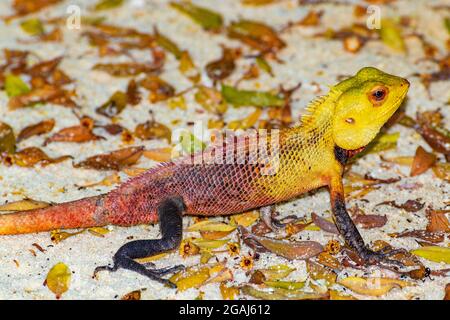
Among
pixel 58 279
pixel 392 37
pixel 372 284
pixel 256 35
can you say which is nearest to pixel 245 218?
pixel 372 284

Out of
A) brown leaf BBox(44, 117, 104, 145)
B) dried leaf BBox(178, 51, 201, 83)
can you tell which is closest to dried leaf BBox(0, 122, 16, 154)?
brown leaf BBox(44, 117, 104, 145)

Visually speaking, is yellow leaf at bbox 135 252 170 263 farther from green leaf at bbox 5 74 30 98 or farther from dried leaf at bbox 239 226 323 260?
green leaf at bbox 5 74 30 98

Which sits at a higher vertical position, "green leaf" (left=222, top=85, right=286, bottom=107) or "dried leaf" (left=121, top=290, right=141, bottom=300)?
"green leaf" (left=222, top=85, right=286, bottom=107)

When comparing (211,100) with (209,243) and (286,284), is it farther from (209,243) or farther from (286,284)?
(286,284)

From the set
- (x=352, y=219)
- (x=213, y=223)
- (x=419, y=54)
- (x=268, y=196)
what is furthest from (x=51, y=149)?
(x=419, y=54)

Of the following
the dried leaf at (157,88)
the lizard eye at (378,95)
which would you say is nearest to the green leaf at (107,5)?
the dried leaf at (157,88)

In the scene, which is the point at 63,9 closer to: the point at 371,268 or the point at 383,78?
the point at 383,78
